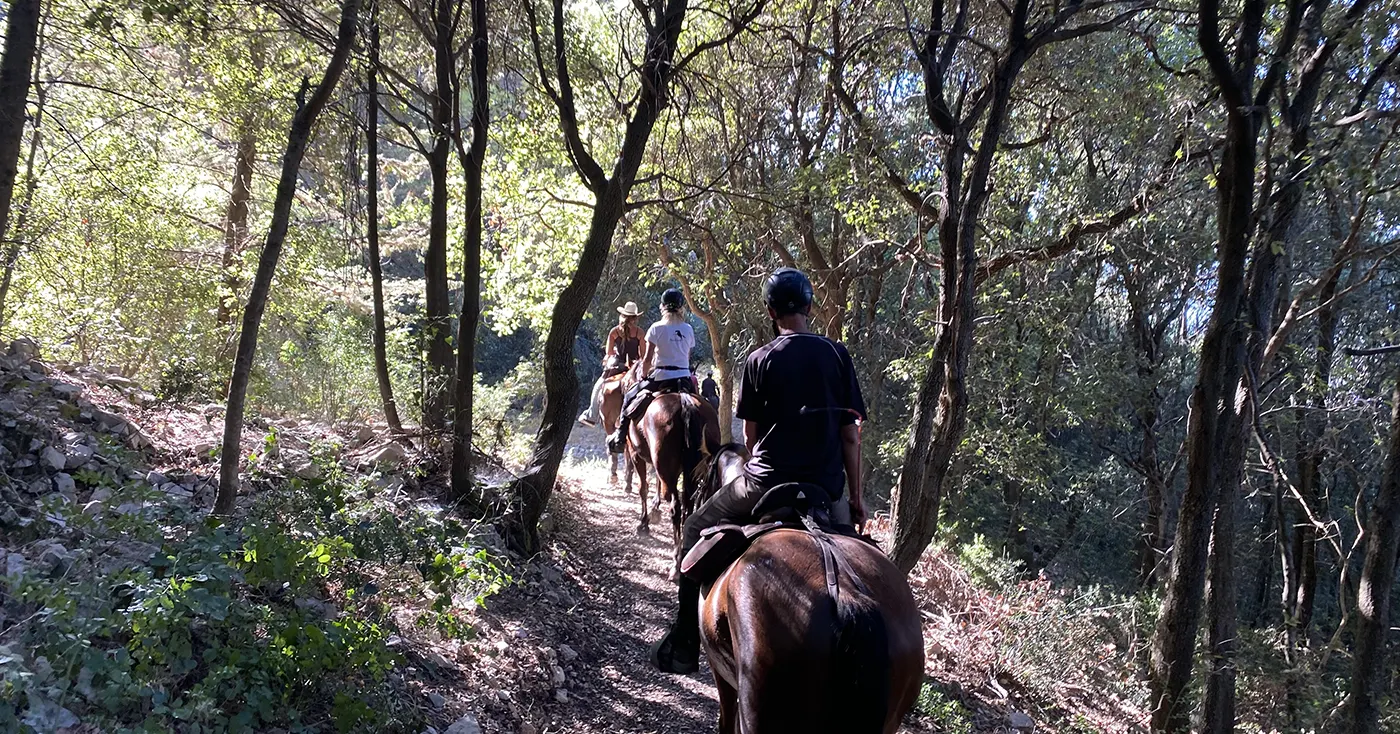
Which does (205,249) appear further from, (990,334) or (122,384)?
(990,334)

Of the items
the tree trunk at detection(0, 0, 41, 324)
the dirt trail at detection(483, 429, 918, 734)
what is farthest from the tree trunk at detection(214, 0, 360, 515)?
the dirt trail at detection(483, 429, 918, 734)

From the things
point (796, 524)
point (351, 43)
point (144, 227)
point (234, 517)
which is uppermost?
point (351, 43)

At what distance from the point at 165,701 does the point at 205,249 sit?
10.7 metres

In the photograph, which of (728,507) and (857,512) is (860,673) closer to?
(728,507)

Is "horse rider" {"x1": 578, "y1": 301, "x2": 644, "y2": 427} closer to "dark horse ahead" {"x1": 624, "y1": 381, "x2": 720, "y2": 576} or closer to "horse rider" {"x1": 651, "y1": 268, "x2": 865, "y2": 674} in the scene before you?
"dark horse ahead" {"x1": 624, "y1": 381, "x2": 720, "y2": 576}

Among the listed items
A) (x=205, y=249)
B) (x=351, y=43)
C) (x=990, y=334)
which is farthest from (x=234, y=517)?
(x=990, y=334)

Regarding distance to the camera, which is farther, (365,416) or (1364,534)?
(365,416)

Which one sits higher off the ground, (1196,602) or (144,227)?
(144,227)

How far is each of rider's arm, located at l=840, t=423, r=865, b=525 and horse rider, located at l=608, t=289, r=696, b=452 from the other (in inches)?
191

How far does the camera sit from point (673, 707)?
550cm

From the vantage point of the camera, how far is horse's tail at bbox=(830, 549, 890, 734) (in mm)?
2650

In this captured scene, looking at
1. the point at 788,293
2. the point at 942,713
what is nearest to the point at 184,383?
the point at 788,293

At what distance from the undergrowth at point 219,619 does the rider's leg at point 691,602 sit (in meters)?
1.15

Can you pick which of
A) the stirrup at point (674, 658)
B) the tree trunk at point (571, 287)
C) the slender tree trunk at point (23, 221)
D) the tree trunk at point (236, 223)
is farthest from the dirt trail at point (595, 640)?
the tree trunk at point (236, 223)
